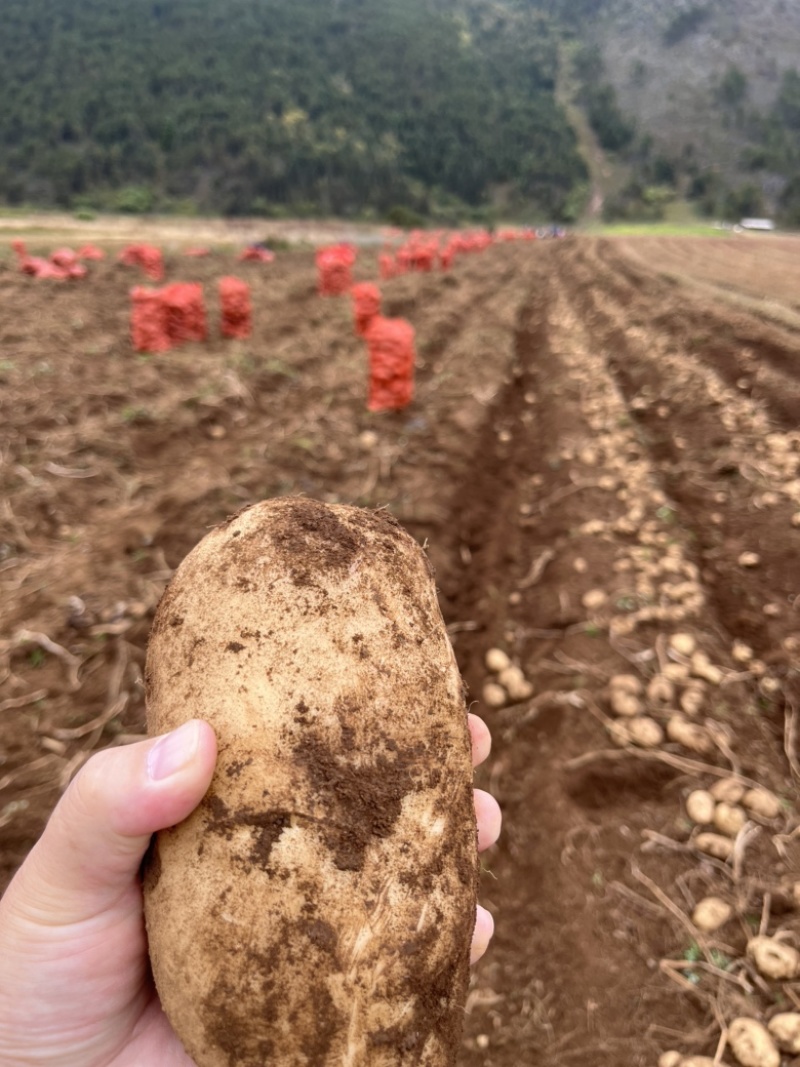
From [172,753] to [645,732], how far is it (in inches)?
92.6

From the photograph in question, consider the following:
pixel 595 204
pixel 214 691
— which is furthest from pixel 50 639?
pixel 595 204

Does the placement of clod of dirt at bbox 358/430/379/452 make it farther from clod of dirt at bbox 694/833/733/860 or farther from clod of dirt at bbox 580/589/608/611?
clod of dirt at bbox 694/833/733/860

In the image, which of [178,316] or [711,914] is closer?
[711,914]

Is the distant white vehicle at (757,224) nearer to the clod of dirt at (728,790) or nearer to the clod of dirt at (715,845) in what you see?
the clod of dirt at (728,790)

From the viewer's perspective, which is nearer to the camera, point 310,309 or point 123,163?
point 310,309

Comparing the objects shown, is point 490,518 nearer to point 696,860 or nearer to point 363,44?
point 696,860

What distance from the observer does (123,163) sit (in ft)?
191

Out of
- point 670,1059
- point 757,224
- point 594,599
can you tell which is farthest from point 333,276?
point 757,224

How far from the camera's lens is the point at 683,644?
322 cm

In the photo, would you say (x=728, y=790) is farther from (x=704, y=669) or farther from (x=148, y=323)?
(x=148, y=323)

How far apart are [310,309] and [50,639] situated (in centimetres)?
1000

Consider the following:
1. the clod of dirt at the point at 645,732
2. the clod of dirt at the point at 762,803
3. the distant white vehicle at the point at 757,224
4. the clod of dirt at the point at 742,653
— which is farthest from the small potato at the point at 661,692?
the distant white vehicle at the point at 757,224

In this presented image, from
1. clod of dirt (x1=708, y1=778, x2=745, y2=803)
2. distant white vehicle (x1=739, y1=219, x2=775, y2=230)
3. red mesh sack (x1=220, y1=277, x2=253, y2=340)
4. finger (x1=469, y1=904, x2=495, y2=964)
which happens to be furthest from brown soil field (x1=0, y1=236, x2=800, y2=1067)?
distant white vehicle (x1=739, y1=219, x2=775, y2=230)

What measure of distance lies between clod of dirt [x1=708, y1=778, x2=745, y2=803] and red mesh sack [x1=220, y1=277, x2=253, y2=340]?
8.57 metres
